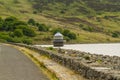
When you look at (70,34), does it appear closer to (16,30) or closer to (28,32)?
(28,32)

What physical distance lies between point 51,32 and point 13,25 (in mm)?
18490

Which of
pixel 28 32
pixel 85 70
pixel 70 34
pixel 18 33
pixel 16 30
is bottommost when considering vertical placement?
pixel 70 34

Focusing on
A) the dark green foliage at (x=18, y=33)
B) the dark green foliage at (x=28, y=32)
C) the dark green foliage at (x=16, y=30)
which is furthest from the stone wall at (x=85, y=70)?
the dark green foliage at (x=28, y=32)

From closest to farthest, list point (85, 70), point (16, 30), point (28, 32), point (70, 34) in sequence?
point (85, 70), point (16, 30), point (28, 32), point (70, 34)

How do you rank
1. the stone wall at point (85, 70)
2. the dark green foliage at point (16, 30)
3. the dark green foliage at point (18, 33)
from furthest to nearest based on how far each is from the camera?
1. the dark green foliage at point (18, 33)
2. the dark green foliage at point (16, 30)
3. the stone wall at point (85, 70)

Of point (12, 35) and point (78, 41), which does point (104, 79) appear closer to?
point (12, 35)

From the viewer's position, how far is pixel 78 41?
192m

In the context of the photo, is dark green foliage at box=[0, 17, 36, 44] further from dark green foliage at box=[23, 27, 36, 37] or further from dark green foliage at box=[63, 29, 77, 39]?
dark green foliage at box=[63, 29, 77, 39]

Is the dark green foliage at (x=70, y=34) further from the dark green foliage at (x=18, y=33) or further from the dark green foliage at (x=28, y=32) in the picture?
the dark green foliage at (x=18, y=33)

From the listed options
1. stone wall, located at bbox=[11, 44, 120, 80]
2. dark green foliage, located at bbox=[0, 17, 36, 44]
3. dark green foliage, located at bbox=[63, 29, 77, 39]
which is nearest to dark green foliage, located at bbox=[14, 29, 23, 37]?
dark green foliage, located at bbox=[0, 17, 36, 44]

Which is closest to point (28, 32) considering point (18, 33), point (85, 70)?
point (18, 33)

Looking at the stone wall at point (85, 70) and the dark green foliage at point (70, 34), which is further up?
the stone wall at point (85, 70)

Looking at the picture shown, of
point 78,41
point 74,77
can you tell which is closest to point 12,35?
point 78,41

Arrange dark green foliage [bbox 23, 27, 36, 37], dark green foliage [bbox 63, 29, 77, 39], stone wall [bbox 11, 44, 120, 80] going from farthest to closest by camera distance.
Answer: dark green foliage [bbox 63, 29, 77, 39] → dark green foliage [bbox 23, 27, 36, 37] → stone wall [bbox 11, 44, 120, 80]
